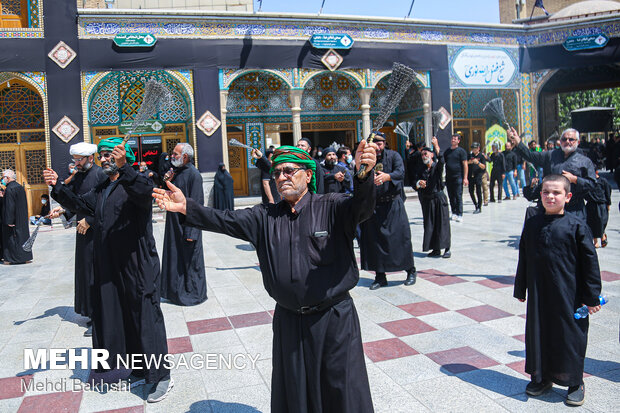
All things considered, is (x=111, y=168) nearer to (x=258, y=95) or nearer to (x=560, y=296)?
(x=560, y=296)

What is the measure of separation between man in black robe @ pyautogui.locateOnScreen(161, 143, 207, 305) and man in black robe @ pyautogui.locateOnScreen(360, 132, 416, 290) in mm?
1633

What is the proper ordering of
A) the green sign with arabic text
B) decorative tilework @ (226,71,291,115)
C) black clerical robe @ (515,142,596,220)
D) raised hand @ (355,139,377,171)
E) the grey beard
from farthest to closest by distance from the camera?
decorative tilework @ (226,71,291,115) → the green sign with arabic text → black clerical robe @ (515,142,596,220) → the grey beard → raised hand @ (355,139,377,171)

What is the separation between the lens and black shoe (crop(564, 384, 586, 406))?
2.71 metres

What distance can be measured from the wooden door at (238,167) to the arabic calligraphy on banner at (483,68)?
6554mm

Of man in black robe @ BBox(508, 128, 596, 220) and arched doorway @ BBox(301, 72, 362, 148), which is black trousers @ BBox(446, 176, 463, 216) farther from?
arched doorway @ BBox(301, 72, 362, 148)

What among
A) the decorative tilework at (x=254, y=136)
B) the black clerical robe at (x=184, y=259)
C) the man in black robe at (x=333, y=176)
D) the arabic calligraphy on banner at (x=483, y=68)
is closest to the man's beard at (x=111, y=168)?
the black clerical robe at (x=184, y=259)

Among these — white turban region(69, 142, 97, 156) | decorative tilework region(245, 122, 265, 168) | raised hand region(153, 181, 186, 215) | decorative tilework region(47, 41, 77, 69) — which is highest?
decorative tilework region(47, 41, 77, 69)

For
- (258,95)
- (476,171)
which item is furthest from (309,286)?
(258,95)

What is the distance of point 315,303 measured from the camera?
210 cm

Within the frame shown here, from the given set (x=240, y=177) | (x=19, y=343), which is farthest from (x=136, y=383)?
(x=240, y=177)

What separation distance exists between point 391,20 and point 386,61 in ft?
3.75

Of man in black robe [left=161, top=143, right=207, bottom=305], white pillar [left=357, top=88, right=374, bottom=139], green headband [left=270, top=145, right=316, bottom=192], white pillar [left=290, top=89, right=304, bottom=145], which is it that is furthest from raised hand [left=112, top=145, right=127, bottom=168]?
white pillar [left=357, top=88, right=374, bottom=139]

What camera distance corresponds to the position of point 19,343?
404cm

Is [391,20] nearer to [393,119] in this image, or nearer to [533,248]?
[393,119]
